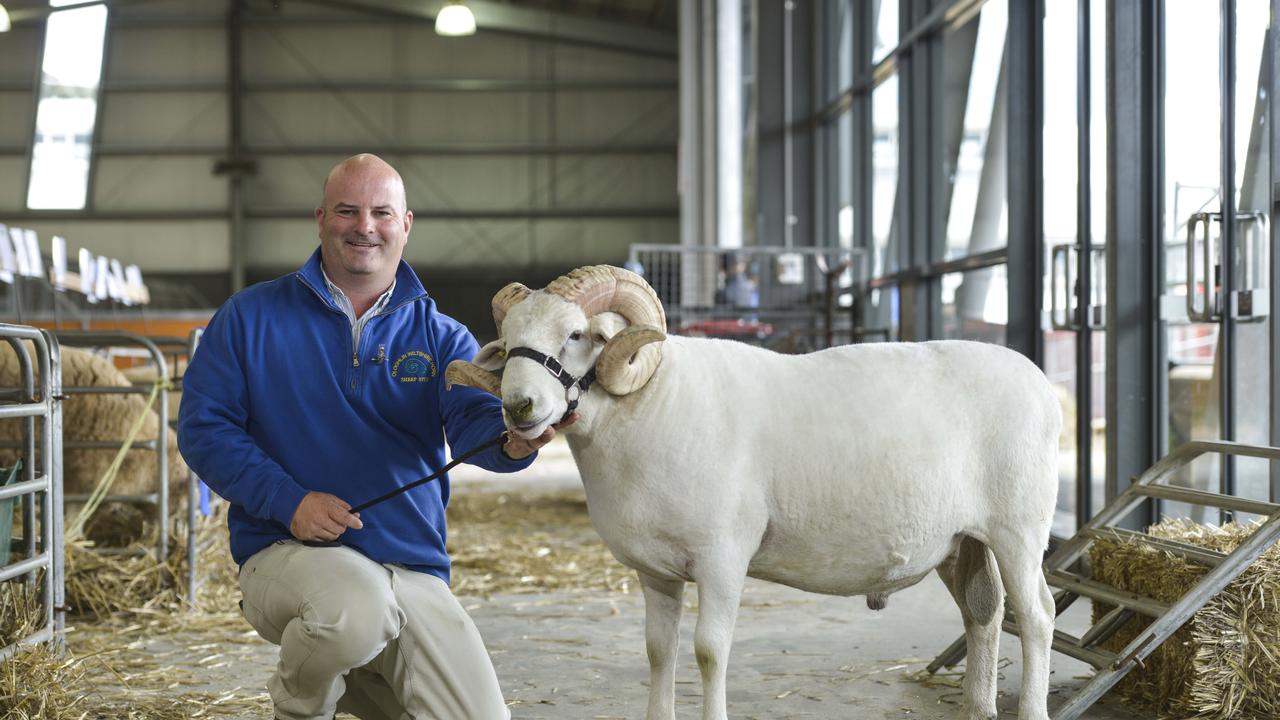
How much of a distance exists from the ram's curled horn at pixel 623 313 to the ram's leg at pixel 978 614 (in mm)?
1210

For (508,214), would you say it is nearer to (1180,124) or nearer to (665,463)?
(1180,124)

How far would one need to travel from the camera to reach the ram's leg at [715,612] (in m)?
2.89

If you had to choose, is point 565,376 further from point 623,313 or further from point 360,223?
point 360,223

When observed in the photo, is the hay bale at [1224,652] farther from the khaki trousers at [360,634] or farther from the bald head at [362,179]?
the bald head at [362,179]

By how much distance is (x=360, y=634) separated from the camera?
2.68m

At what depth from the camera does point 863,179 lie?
11.0 metres

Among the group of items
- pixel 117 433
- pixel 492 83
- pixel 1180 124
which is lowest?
pixel 117 433

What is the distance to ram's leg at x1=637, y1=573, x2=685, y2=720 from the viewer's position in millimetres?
3107

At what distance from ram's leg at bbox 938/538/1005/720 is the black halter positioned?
1.31m

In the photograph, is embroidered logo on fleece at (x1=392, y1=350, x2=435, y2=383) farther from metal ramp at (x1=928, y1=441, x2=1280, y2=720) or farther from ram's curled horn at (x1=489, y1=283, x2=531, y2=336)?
metal ramp at (x1=928, y1=441, x2=1280, y2=720)

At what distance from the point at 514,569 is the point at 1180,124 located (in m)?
4.09

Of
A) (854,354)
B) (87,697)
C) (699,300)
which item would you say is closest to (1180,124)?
(854,354)

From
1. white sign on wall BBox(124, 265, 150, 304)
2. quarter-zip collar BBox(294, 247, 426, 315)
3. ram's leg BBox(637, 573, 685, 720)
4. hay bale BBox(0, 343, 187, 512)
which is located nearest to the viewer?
quarter-zip collar BBox(294, 247, 426, 315)

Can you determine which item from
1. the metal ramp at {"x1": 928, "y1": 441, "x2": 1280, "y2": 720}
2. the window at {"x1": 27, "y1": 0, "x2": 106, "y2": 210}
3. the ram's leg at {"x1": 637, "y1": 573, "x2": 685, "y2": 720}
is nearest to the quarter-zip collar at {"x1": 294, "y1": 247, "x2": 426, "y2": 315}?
the ram's leg at {"x1": 637, "y1": 573, "x2": 685, "y2": 720}
